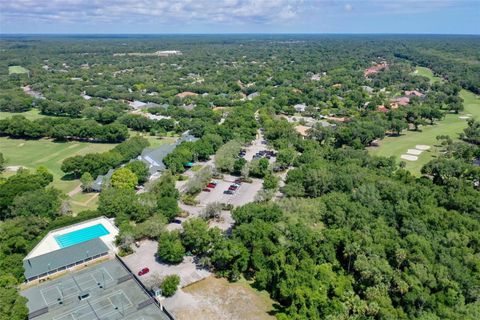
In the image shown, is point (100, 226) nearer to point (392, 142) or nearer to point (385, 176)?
point (385, 176)

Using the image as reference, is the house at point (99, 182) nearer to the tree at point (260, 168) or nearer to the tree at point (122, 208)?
the tree at point (122, 208)

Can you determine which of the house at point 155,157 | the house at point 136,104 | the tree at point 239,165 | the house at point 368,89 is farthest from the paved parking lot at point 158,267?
the house at point 368,89

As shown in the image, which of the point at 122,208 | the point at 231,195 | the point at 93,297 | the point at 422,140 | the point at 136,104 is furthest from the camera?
the point at 136,104

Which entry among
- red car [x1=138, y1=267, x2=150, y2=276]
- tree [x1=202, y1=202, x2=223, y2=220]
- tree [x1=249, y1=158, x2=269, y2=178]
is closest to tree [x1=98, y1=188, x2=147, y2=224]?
tree [x1=202, y1=202, x2=223, y2=220]

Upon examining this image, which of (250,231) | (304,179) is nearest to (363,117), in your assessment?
(304,179)

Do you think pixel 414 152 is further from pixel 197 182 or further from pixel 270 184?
pixel 197 182

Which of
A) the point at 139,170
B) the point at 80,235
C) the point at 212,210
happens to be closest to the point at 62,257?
the point at 80,235
